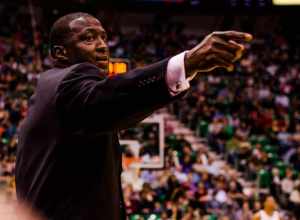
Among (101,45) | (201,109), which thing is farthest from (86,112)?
(201,109)

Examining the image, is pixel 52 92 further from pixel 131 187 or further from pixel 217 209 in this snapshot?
pixel 217 209

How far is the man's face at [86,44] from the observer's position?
2.03 metres

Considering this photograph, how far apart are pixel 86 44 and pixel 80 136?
1.19ft

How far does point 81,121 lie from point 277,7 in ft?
45.9

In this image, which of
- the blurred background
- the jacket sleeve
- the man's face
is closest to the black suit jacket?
the jacket sleeve

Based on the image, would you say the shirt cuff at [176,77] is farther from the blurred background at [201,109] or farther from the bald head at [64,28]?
the blurred background at [201,109]

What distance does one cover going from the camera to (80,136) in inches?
73.4

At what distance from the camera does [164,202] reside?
11.4 meters

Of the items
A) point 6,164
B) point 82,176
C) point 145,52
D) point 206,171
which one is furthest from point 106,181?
point 145,52

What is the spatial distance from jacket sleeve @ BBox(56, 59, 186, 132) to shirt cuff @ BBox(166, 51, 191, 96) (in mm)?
15

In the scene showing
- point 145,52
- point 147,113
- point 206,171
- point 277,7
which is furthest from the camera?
point 145,52

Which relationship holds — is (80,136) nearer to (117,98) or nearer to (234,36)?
(117,98)

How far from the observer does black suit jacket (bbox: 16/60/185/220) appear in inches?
67.1

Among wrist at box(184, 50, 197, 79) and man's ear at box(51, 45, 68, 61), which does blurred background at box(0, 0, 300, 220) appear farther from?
wrist at box(184, 50, 197, 79)
